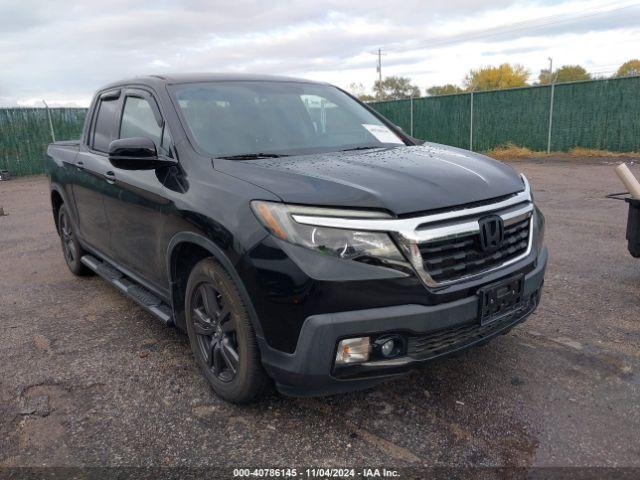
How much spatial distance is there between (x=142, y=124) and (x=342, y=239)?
2028mm

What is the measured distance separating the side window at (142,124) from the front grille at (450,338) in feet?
6.03

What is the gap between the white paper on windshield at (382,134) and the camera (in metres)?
3.69

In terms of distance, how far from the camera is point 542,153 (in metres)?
16.9

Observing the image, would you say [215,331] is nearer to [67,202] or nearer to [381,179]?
[381,179]

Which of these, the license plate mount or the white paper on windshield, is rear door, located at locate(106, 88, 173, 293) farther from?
the license plate mount

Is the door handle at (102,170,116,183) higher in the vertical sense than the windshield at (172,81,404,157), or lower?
lower

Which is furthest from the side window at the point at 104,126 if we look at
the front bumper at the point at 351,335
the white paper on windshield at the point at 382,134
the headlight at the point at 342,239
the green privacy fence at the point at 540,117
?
the green privacy fence at the point at 540,117

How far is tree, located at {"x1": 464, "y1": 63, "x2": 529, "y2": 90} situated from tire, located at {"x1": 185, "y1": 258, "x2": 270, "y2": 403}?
58589 mm

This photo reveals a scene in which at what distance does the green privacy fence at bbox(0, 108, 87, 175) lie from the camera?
17.3 metres

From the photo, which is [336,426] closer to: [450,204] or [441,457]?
[441,457]

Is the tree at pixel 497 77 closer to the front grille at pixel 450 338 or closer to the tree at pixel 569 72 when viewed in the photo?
the tree at pixel 569 72

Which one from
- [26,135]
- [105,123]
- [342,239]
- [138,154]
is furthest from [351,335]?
[26,135]

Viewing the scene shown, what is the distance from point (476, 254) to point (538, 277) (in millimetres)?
593

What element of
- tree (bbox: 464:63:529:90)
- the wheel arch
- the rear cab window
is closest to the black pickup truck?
the rear cab window
